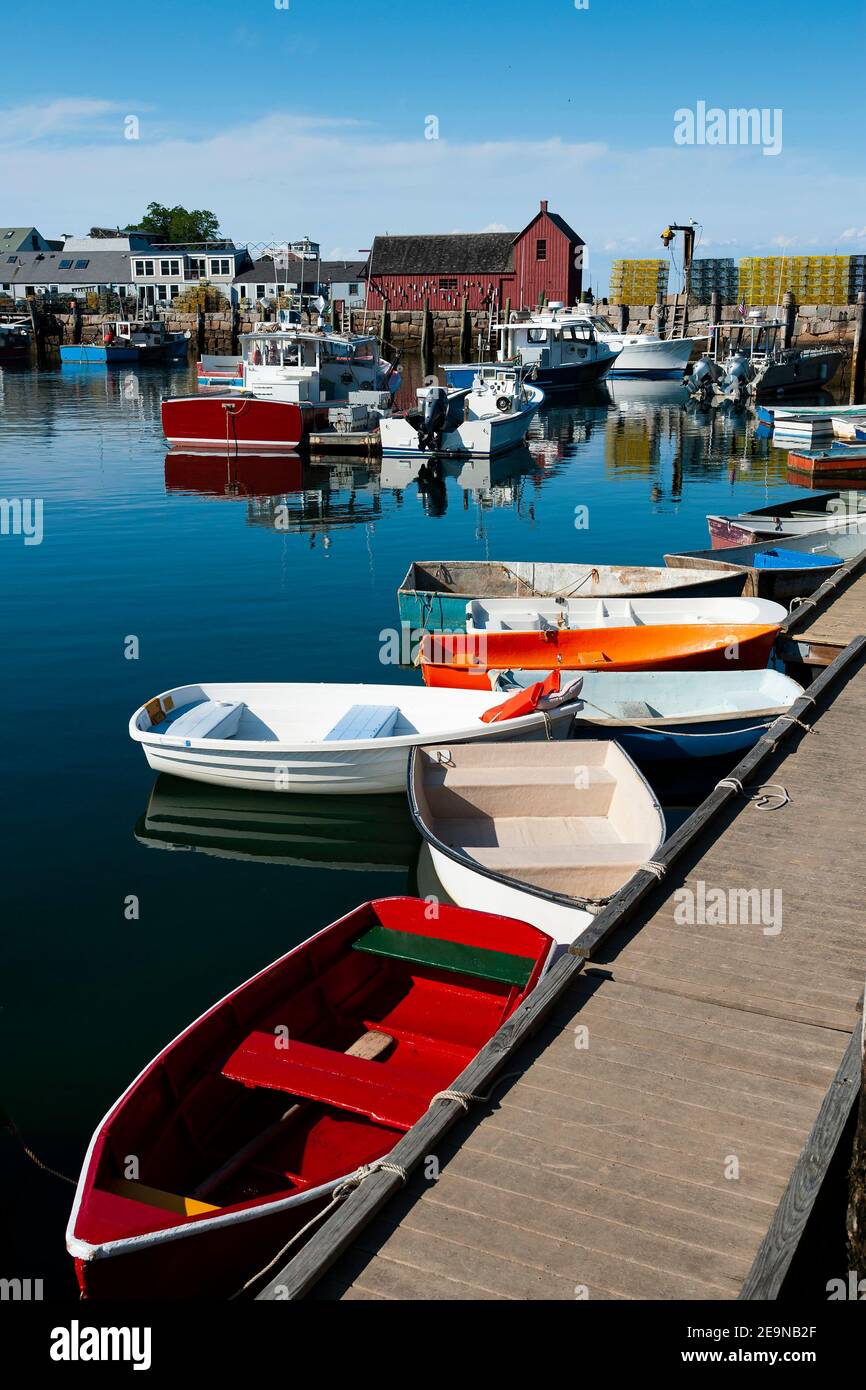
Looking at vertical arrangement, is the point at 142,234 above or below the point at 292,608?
above

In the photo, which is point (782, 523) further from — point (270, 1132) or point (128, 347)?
point (128, 347)

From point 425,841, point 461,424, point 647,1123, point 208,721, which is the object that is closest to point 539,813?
point 425,841

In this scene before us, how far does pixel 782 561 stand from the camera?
18.2 metres

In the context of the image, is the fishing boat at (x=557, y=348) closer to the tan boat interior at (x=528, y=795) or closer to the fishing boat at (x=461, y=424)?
the fishing boat at (x=461, y=424)

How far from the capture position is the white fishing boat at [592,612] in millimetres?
15078

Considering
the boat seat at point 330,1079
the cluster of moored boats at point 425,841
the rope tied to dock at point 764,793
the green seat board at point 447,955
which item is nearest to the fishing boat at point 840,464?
the cluster of moored boats at point 425,841

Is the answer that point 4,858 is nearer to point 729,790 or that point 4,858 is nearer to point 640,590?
point 729,790

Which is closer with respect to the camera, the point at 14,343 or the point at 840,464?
the point at 840,464

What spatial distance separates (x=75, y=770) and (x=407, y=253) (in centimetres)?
7883

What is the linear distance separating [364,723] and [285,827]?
134 cm

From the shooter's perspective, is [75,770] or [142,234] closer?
[75,770]
